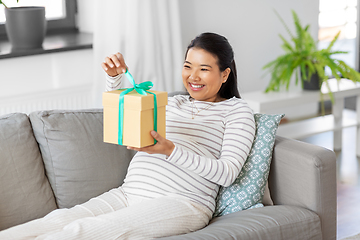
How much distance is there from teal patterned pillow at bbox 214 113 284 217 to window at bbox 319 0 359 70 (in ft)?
8.81

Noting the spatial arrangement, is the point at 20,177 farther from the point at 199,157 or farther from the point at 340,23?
the point at 340,23

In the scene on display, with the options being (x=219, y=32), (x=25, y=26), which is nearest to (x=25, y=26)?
(x=25, y=26)

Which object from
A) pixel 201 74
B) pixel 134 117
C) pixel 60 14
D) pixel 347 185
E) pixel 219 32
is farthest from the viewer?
pixel 219 32

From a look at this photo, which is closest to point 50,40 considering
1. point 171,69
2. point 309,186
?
point 171,69

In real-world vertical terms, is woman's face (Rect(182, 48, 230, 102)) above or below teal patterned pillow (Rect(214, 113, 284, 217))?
above

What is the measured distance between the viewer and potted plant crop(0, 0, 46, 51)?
2.56m

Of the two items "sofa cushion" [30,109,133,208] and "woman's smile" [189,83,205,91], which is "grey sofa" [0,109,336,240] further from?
"woman's smile" [189,83,205,91]

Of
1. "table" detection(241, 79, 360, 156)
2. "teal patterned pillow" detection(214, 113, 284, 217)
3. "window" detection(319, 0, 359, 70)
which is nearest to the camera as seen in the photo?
"teal patterned pillow" detection(214, 113, 284, 217)

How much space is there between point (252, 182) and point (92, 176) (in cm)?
61

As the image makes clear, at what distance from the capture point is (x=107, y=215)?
150 cm

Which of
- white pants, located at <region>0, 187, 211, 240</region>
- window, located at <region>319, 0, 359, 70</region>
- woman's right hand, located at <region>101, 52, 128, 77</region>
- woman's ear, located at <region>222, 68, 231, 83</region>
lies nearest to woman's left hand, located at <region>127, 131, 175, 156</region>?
white pants, located at <region>0, 187, 211, 240</region>

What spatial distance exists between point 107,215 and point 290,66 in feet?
6.64

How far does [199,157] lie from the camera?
1573mm

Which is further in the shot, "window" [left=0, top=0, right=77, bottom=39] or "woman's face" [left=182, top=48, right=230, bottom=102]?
"window" [left=0, top=0, right=77, bottom=39]
